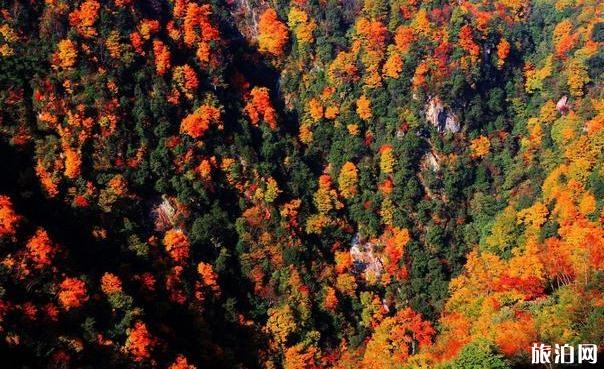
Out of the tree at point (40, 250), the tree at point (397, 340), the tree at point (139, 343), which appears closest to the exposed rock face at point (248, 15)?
the tree at point (40, 250)

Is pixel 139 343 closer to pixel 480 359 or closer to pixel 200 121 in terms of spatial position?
pixel 200 121

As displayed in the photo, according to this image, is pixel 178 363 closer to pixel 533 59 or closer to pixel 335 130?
pixel 335 130

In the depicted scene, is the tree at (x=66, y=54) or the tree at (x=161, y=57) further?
the tree at (x=161, y=57)

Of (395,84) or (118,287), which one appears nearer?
(118,287)

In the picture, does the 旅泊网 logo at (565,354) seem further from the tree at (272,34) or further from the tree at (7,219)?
the tree at (272,34)

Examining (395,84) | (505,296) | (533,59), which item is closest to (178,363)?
(505,296)

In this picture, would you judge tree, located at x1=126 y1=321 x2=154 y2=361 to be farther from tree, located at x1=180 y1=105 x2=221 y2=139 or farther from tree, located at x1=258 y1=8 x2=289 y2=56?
tree, located at x1=258 y1=8 x2=289 y2=56

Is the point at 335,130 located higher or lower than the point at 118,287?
higher

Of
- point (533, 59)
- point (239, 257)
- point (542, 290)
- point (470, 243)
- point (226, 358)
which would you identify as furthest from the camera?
point (533, 59)
